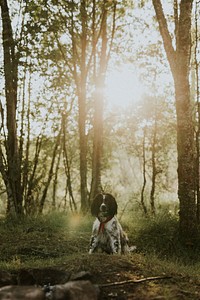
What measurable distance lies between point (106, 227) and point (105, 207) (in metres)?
0.37

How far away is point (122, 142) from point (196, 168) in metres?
10.7

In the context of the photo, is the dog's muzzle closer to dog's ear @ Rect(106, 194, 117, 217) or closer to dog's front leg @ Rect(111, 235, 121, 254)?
dog's ear @ Rect(106, 194, 117, 217)

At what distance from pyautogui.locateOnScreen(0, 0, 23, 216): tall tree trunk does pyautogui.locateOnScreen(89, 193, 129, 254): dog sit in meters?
6.00

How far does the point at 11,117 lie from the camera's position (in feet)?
46.3

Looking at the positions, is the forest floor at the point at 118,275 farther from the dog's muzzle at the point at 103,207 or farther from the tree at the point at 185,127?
the tree at the point at 185,127

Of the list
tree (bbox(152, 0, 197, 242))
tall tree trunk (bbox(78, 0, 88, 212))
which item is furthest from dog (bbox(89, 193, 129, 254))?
tall tree trunk (bbox(78, 0, 88, 212))

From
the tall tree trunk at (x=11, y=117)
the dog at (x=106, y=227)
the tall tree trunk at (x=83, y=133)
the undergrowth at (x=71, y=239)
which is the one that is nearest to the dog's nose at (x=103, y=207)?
the dog at (x=106, y=227)

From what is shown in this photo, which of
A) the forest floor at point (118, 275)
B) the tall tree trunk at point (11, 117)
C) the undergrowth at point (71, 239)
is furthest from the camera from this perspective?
the tall tree trunk at point (11, 117)

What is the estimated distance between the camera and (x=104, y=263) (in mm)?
6258

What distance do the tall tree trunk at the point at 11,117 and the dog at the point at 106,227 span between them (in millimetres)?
5997

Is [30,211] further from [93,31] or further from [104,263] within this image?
[104,263]

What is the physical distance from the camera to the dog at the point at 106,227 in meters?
7.91

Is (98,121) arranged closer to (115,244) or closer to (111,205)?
(111,205)

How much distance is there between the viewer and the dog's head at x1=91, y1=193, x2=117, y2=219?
26.0 ft
